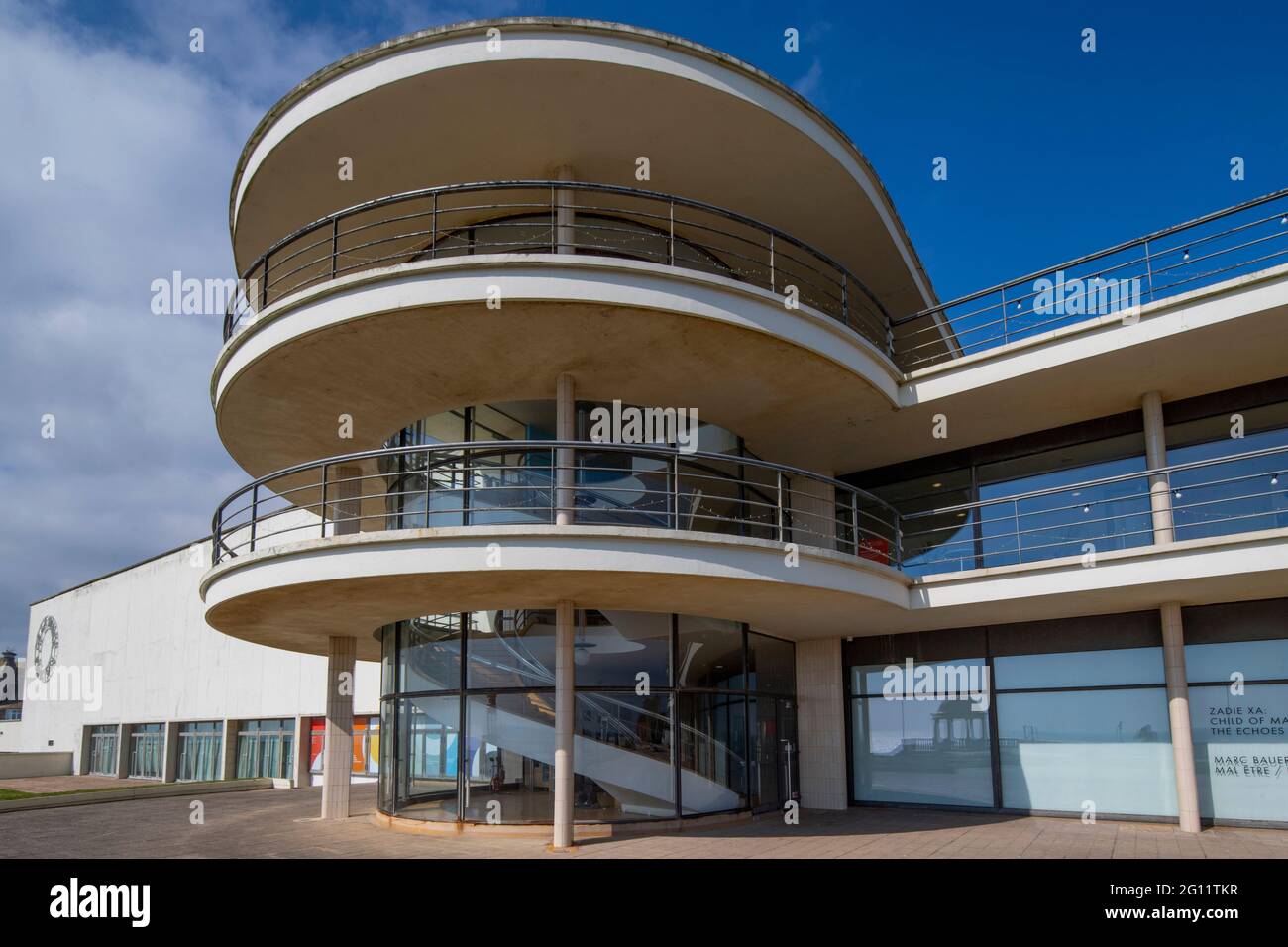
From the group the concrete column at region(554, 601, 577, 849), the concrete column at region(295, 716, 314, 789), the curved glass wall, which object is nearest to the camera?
the concrete column at region(554, 601, 577, 849)

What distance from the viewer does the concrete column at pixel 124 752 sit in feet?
134

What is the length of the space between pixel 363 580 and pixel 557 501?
8.39 feet

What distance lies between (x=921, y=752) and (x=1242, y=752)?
15.2ft

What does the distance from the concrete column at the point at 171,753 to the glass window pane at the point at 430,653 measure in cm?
2767

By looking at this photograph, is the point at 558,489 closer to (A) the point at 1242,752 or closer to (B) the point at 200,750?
(A) the point at 1242,752

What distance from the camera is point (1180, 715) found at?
13078mm

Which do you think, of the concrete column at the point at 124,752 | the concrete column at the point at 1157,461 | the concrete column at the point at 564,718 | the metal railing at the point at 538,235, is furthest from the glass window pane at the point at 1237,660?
the concrete column at the point at 124,752

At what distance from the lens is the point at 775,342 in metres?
12.3

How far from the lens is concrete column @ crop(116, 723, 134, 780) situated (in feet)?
134

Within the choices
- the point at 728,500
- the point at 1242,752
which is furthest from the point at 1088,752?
the point at 728,500

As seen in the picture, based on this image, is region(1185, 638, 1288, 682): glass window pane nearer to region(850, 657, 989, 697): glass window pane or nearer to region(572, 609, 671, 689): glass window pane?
region(850, 657, 989, 697): glass window pane

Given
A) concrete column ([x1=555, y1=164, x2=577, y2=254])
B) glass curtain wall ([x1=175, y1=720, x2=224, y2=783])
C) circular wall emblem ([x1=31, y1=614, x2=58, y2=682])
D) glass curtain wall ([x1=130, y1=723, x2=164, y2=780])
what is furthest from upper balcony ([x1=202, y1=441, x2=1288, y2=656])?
circular wall emblem ([x1=31, y1=614, x2=58, y2=682])

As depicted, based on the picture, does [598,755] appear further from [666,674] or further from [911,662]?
[911,662]

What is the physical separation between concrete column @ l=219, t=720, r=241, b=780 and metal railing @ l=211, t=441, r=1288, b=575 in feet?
68.3
